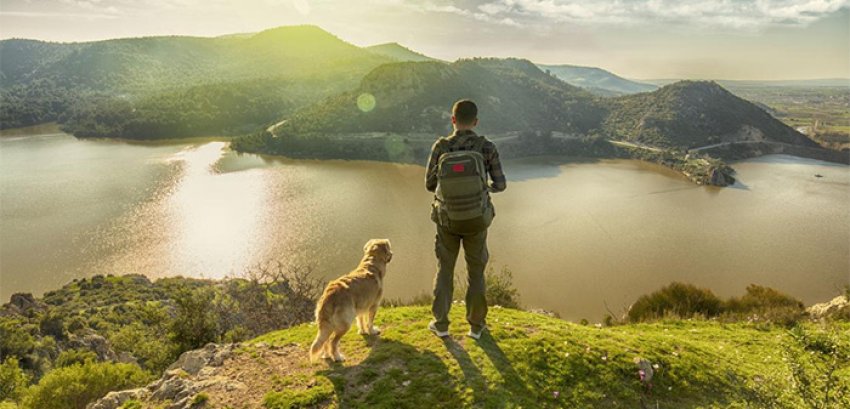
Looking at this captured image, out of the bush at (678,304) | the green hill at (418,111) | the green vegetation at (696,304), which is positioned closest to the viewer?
the green vegetation at (696,304)

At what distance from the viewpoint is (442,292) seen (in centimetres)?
546

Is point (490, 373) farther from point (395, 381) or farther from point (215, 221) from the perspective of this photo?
point (215, 221)

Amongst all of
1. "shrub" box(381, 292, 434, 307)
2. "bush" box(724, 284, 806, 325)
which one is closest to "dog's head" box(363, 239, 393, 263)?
"shrub" box(381, 292, 434, 307)

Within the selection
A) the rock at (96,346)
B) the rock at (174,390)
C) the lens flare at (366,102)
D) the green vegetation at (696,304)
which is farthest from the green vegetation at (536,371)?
the lens flare at (366,102)

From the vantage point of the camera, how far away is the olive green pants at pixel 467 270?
5.11m

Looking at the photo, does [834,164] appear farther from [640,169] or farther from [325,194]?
[325,194]

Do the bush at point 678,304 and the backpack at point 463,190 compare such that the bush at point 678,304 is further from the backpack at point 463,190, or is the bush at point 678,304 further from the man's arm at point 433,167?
the man's arm at point 433,167

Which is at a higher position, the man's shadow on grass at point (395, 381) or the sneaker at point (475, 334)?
the sneaker at point (475, 334)

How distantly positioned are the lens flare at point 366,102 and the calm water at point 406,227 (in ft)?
80.1

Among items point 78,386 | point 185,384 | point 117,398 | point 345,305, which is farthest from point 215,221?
point 345,305

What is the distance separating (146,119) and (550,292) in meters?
94.7

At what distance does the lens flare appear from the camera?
8316 cm

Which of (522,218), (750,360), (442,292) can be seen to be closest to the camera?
(442,292)

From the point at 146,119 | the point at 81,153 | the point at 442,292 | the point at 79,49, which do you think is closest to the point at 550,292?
the point at 442,292
